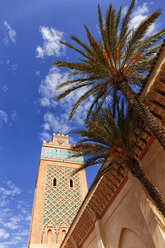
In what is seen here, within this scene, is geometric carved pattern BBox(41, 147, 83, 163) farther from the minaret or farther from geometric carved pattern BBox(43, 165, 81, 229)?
geometric carved pattern BBox(43, 165, 81, 229)

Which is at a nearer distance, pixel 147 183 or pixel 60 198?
pixel 147 183

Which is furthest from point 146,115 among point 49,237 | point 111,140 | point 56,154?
point 56,154

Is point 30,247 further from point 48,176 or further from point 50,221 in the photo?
→ point 48,176

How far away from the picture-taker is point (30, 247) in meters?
8.74

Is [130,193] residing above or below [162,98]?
below

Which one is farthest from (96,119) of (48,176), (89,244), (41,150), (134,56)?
(41,150)

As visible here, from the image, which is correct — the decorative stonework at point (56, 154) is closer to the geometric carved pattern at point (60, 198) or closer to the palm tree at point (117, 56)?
the geometric carved pattern at point (60, 198)

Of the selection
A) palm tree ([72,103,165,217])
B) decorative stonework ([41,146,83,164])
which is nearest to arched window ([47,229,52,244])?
decorative stonework ([41,146,83,164])

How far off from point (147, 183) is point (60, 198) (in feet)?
28.9

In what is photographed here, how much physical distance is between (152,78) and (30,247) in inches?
359

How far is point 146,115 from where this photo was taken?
3197mm

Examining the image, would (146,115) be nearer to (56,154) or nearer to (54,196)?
(54,196)

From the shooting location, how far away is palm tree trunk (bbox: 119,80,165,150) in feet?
9.69

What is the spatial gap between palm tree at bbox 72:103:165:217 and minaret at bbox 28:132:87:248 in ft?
19.6
